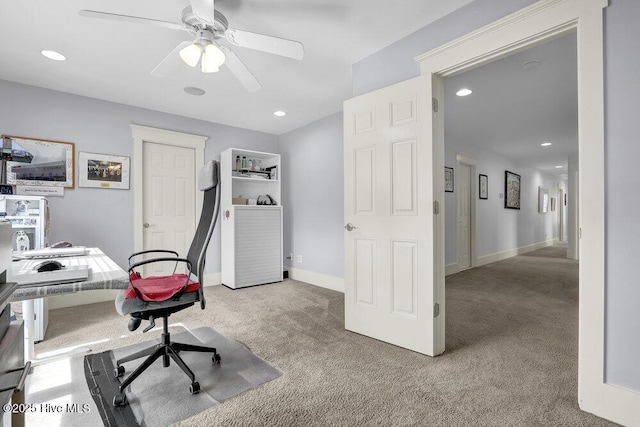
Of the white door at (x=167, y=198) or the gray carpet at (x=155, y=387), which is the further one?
the white door at (x=167, y=198)

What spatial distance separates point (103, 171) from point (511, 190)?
8.01m

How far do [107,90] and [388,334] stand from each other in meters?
3.88

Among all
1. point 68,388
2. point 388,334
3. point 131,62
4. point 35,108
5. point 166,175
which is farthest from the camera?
point 166,175

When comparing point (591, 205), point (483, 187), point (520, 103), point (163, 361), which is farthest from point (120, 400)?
point (483, 187)

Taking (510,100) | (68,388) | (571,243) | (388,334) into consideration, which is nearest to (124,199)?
(68,388)

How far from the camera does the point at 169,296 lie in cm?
173

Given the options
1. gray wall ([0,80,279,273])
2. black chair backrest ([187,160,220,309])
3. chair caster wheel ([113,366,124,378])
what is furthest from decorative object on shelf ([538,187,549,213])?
chair caster wheel ([113,366,124,378])

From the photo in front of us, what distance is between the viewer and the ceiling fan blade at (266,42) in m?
1.82

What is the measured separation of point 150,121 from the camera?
3961mm

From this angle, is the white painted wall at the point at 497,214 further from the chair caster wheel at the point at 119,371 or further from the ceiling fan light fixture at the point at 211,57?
the chair caster wheel at the point at 119,371

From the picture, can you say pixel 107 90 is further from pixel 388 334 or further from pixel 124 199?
pixel 388 334

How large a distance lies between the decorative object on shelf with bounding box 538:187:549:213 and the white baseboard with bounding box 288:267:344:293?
7967mm

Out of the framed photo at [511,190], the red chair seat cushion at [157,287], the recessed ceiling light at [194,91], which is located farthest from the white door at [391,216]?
the framed photo at [511,190]

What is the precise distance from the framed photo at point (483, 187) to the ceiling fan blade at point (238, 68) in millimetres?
5169
